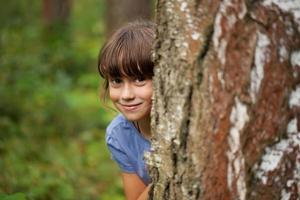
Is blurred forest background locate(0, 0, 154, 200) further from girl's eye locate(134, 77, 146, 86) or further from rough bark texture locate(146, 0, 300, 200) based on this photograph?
rough bark texture locate(146, 0, 300, 200)

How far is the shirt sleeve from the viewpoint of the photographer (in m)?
2.77

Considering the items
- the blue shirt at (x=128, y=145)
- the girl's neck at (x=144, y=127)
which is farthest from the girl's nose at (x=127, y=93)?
the blue shirt at (x=128, y=145)

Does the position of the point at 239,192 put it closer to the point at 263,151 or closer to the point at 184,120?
the point at 263,151

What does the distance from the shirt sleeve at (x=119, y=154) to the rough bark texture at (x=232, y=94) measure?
1.03 meters

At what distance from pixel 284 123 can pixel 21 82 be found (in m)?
6.71

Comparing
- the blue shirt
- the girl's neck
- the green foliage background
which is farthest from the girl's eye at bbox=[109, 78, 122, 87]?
the green foliage background

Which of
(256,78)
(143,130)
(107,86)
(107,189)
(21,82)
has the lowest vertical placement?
(107,189)

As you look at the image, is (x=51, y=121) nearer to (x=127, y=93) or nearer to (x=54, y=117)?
(x=54, y=117)

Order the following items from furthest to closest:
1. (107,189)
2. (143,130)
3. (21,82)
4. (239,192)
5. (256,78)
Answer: (21,82), (107,189), (143,130), (239,192), (256,78)

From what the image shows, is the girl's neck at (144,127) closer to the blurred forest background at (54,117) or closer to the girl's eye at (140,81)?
the girl's eye at (140,81)

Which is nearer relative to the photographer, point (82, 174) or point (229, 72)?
point (229, 72)

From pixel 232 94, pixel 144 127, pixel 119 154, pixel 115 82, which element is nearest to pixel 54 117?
pixel 119 154

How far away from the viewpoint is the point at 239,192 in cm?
167

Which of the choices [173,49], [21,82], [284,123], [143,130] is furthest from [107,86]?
[21,82]
